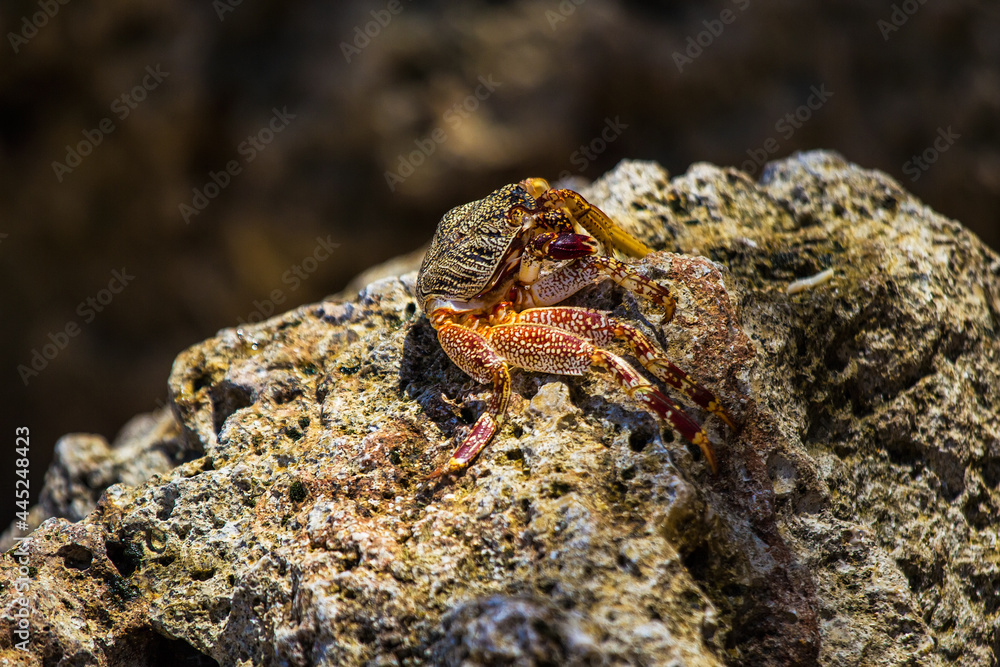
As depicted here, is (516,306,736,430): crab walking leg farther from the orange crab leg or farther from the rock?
the rock

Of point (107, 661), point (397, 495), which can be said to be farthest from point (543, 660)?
point (107, 661)

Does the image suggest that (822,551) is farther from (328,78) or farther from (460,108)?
(328,78)

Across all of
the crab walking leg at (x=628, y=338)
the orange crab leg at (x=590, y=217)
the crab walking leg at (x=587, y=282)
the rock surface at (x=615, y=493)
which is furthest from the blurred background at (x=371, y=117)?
the crab walking leg at (x=628, y=338)

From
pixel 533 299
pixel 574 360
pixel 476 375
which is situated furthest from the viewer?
pixel 533 299

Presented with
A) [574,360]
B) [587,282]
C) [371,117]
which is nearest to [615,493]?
[574,360]

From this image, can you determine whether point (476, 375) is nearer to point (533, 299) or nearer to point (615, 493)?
point (533, 299)

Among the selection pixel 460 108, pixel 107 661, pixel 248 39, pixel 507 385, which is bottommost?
pixel 107 661
